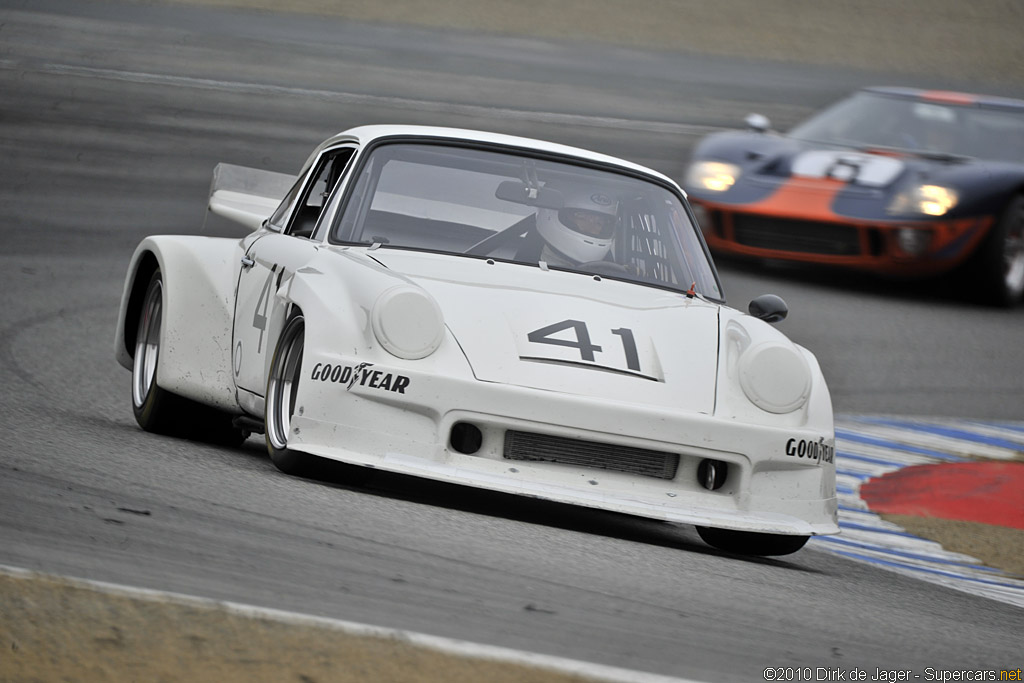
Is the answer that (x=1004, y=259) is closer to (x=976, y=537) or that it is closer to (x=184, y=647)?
(x=976, y=537)

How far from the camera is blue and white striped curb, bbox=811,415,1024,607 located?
5.87 meters

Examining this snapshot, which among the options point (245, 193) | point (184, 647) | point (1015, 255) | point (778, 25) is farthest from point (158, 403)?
point (778, 25)

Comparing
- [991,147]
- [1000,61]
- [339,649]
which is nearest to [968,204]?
[991,147]

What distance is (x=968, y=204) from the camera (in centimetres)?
1141

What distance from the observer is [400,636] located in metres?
3.23

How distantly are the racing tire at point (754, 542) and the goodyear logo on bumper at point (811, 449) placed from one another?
0.86 feet

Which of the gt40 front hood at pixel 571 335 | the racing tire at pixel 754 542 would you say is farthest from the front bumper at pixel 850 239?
the racing tire at pixel 754 542

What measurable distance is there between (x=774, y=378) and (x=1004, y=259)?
7304 mm

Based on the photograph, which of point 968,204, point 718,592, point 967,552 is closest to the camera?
point 718,592

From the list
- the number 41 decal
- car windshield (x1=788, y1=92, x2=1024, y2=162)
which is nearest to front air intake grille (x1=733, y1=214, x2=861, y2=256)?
car windshield (x1=788, y1=92, x2=1024, y2=162)

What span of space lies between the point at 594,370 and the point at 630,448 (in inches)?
10.1

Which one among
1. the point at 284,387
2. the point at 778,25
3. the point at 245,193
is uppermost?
the point at 778,25

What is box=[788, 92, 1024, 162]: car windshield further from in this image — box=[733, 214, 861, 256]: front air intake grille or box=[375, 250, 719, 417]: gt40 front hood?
box=[375, 250, 719, 417]: gt40 front hood

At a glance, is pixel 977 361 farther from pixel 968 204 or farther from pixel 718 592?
pixel 718 592
